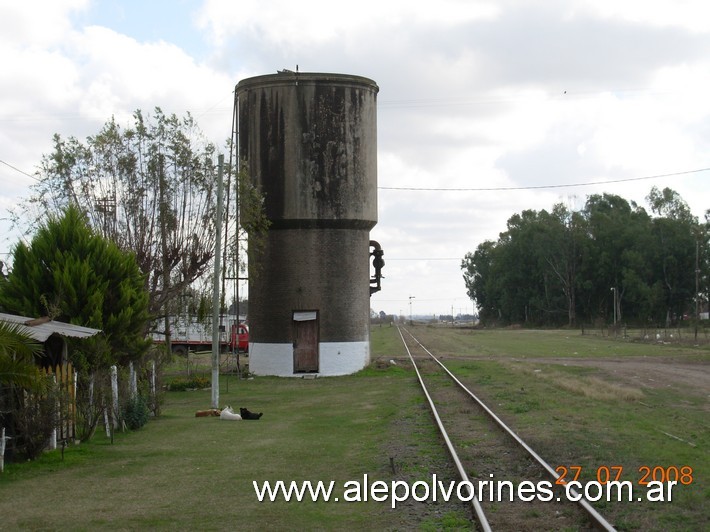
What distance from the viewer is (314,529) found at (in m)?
9.68

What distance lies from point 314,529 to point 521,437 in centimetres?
669

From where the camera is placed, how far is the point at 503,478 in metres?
12.0

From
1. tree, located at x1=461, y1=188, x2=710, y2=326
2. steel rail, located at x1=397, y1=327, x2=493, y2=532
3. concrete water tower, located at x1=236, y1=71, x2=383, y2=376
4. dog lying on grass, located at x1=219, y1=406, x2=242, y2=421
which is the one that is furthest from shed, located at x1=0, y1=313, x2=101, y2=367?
tree, located at x1=461, y1=188, x2=710, y2=326

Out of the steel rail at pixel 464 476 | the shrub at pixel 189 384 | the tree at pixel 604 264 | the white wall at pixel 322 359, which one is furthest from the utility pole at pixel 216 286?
the tree at pixel 604 264

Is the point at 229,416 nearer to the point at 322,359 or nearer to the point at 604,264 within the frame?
the point at 322,359

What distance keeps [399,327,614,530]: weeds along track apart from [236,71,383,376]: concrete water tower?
14468 millimetres

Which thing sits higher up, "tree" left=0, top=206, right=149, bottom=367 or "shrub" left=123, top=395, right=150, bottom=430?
"tree" left=0, top=206, right=149, bottom=367

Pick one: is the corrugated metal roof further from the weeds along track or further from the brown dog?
the weeds along track

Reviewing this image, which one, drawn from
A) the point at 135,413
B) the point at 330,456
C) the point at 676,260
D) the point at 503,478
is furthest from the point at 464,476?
the point at 676,260

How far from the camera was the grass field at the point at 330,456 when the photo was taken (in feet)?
33.5

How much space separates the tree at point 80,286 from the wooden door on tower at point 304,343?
47.7 feet

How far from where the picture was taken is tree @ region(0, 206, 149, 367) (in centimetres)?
1847

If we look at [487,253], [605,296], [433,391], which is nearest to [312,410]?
[433,391]

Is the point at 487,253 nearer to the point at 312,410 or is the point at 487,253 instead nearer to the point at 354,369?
the point at 354,369
